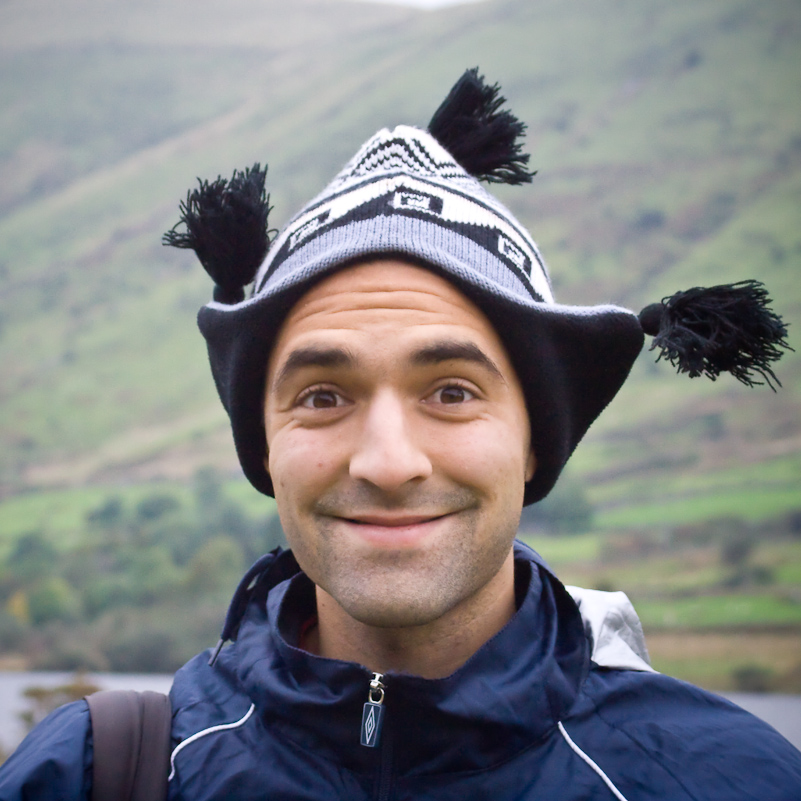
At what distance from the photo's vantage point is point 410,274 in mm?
2004

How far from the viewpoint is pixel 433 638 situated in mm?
2025

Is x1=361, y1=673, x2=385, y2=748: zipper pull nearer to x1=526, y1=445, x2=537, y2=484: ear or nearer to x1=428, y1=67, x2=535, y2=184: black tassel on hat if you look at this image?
x1=526, y1=445, x2=537, y2=484: ear

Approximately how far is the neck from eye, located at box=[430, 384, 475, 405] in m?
0.46

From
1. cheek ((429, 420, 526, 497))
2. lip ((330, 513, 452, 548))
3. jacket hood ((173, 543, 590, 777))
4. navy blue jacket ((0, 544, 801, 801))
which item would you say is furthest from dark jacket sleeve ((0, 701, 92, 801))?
cheek ((429, 420, 526, 497))

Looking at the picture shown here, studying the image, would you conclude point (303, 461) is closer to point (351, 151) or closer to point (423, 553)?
point (423, 553)

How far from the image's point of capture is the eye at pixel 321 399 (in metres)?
1.99

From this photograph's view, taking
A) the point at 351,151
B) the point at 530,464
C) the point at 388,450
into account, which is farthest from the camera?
the point at 351,151

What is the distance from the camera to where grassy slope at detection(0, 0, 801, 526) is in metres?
40.0

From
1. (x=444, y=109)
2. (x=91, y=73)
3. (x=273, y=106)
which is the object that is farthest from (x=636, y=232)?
(x=91, y=73)

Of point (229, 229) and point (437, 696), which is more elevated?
point (229, 229)

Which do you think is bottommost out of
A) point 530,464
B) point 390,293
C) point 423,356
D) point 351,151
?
point 530,464

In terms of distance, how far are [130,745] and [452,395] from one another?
1095mm

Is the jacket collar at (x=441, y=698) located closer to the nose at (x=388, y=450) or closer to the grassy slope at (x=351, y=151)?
the nose at (x=388, y=450)

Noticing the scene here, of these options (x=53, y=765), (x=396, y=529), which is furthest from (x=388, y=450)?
(x=53, y=765)
